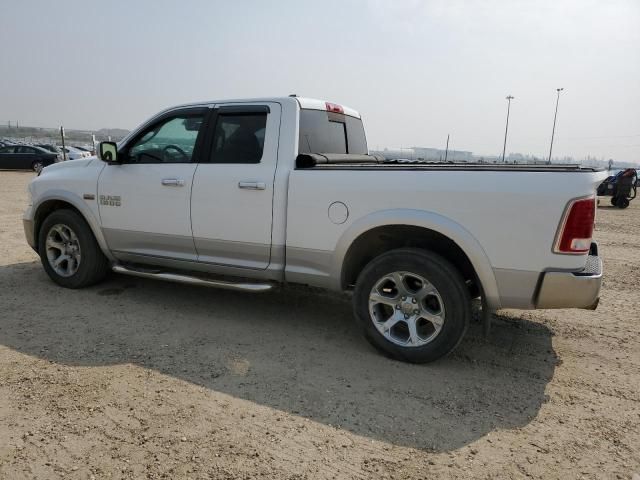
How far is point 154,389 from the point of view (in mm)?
3074

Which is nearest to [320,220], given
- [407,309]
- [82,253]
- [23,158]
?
[407,309]

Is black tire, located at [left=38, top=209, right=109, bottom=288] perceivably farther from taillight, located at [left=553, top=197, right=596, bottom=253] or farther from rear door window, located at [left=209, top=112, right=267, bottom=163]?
A: taillight, located at [left=553, top=197, right=596, bottom=253]

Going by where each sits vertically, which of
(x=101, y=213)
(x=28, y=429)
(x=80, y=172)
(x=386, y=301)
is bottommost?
(x=28, y=429)

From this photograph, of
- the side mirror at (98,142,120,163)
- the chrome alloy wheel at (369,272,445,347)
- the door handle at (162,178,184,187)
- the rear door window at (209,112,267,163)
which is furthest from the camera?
the side mirror at (98,142,120,163)

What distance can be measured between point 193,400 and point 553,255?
8.26ft

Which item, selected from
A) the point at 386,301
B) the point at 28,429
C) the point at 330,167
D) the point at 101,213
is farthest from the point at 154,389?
the point at 101,213

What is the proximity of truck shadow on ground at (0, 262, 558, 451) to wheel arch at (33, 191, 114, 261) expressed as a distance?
58 cm

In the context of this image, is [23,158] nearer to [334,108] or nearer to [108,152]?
[108,152]

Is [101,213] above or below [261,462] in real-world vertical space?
above

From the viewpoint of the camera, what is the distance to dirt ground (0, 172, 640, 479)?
243 centimetres

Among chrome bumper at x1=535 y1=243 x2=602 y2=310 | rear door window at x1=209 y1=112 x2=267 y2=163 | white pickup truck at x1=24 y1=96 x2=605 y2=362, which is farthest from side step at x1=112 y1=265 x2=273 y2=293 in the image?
chrome bumper at x1=535 y1=243 x2=602 y2=310

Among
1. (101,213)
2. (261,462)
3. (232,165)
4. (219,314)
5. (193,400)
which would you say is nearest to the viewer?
(261,462)

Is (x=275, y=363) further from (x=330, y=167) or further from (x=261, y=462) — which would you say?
(x=330, y=167)

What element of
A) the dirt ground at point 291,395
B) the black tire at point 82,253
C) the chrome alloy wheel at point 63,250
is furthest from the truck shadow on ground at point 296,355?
the chrome alloy wheel at point 63,250
